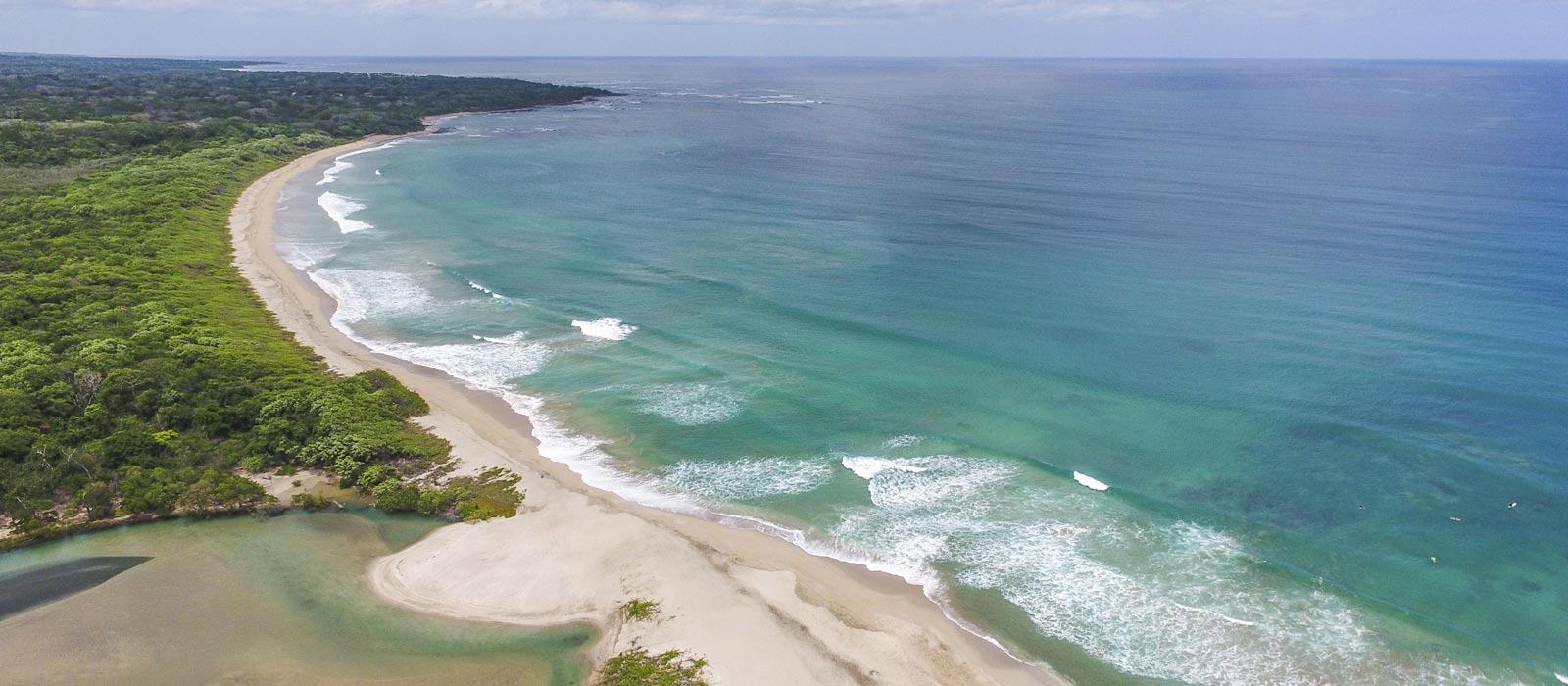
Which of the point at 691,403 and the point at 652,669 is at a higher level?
the point at 691,403

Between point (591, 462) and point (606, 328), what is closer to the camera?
point (591, 462)

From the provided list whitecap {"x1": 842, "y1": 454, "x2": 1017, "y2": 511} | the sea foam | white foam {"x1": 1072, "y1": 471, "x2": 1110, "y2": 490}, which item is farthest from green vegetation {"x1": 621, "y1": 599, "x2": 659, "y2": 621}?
white foam {"x1": 1072, "y1": 471, "x2": 1110, "y2": 490}

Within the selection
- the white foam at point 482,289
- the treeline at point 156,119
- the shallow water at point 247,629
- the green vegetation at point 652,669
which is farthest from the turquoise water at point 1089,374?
the treeline at point 156,119

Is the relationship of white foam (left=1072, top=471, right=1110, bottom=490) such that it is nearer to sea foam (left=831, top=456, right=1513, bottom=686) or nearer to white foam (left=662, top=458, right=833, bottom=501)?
sea foam (left=831, top=456, right=1513, bottom=686)

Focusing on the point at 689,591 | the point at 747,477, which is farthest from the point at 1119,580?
the point at 747,477

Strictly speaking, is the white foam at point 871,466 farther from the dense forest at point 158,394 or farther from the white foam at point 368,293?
the white foam at point 368,293

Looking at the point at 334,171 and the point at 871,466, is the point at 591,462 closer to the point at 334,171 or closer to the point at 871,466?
the point at 871,466

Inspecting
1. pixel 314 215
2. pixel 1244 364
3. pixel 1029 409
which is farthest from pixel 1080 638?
pixel 314 215
